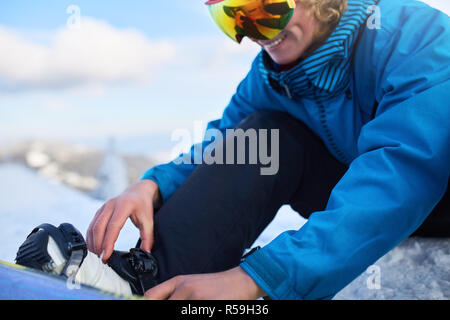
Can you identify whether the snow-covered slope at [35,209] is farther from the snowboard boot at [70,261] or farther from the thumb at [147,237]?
the snowboard boot at [70,261]

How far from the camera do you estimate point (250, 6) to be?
86cm

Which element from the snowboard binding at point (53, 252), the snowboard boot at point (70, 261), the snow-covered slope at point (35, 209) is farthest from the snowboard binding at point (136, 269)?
the snow-covered slope at point (35, 209)

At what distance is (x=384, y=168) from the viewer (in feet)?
2.22

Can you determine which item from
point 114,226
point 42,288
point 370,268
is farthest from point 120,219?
point 370,268

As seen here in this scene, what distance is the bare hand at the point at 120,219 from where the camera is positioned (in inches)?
34.7

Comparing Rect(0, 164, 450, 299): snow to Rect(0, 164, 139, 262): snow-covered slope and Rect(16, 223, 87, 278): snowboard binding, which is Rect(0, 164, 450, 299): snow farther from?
Rect(16, 223, 87, 278): snowboard binding

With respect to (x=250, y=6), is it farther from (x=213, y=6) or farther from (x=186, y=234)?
(x=186, y=234)

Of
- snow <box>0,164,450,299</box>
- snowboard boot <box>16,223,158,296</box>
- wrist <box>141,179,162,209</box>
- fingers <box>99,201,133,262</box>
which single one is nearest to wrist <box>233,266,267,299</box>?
snowboard boot <box>16,223,158,296</box>

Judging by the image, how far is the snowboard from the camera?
0.61 meters

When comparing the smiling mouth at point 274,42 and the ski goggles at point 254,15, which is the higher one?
the ski goggles at point 254,15

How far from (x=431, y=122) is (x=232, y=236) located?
1.64 ft

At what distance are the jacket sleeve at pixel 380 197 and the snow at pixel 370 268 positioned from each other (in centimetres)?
42

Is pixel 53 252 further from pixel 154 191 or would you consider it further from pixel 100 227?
pixel 154 191

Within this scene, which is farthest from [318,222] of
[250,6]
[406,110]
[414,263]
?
[414,263]
